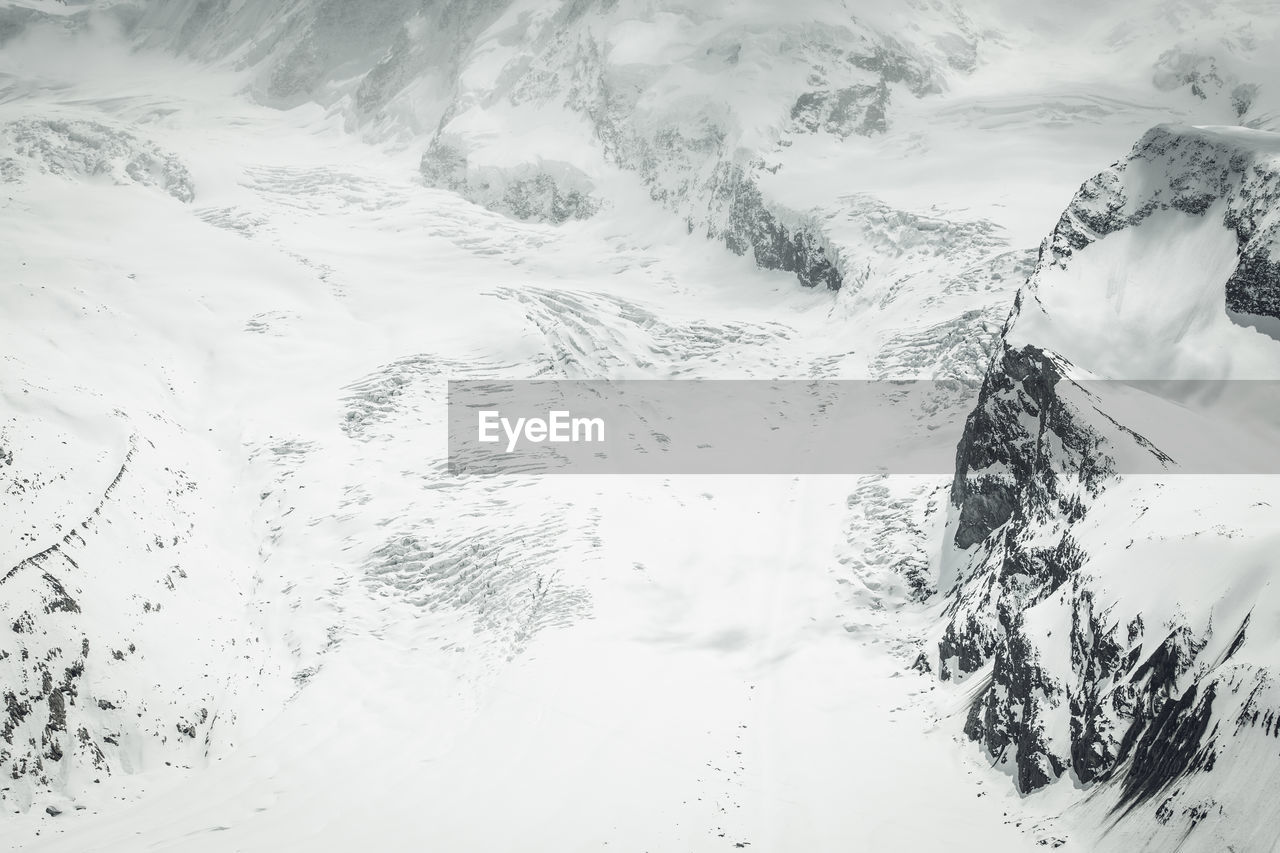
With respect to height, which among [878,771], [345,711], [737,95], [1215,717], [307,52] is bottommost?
[345,711]

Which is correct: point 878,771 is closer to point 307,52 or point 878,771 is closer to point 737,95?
point 737,95

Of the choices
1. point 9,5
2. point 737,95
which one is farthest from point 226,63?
point 737,95

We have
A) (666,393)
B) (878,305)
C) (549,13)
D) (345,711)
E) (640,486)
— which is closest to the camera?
(345,711)
